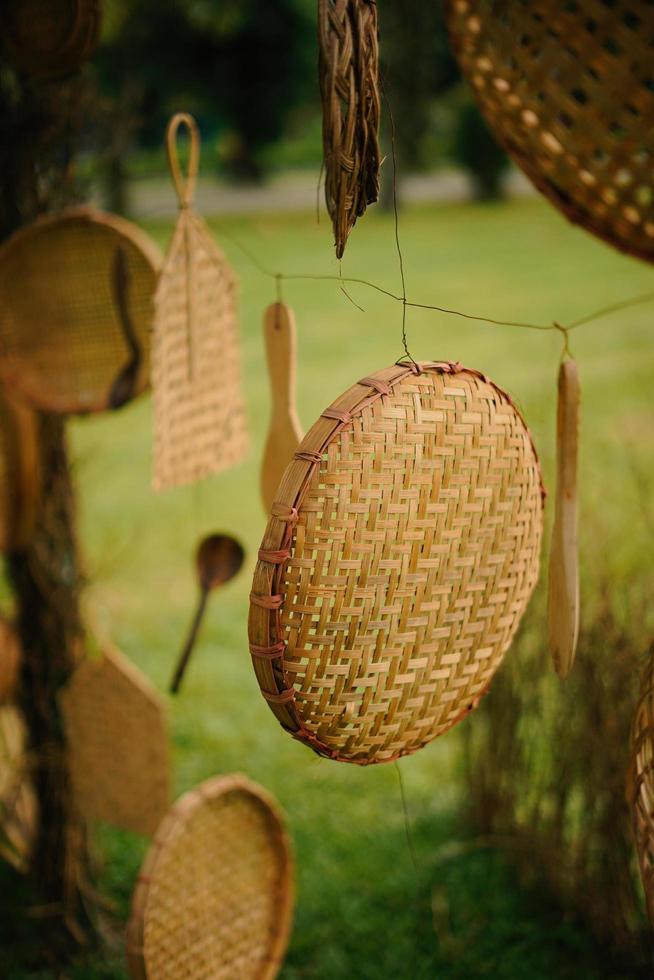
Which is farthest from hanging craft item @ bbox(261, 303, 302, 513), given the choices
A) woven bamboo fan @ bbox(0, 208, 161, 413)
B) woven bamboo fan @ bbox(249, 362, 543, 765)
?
woven bamboo fan @ bbox(0, 208, 161, 413)

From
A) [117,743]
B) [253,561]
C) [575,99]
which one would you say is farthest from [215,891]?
[253,561]

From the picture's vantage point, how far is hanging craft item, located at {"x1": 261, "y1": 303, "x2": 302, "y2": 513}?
0.98 m

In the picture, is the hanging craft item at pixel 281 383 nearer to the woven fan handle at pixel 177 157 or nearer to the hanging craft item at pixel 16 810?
the woven fan handle at pixel 177 157

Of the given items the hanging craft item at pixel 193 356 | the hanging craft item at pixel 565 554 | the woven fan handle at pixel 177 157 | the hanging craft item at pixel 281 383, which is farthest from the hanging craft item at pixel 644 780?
the woven fan handle at pixel 177 157

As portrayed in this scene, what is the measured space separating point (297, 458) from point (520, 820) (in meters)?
1.31

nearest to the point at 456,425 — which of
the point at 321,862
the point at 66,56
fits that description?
the point at 66,56

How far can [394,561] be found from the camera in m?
0.76

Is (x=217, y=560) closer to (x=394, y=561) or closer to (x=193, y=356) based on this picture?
(x=193, y=356)

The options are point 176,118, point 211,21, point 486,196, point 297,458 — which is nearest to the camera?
point 297,458

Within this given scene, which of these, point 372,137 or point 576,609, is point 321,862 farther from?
point 372,137

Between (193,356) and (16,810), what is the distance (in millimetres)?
942

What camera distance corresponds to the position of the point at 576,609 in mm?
840

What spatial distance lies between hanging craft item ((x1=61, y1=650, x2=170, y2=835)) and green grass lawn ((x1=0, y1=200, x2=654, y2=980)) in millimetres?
181

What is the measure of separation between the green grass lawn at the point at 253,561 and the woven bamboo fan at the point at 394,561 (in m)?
0.14
